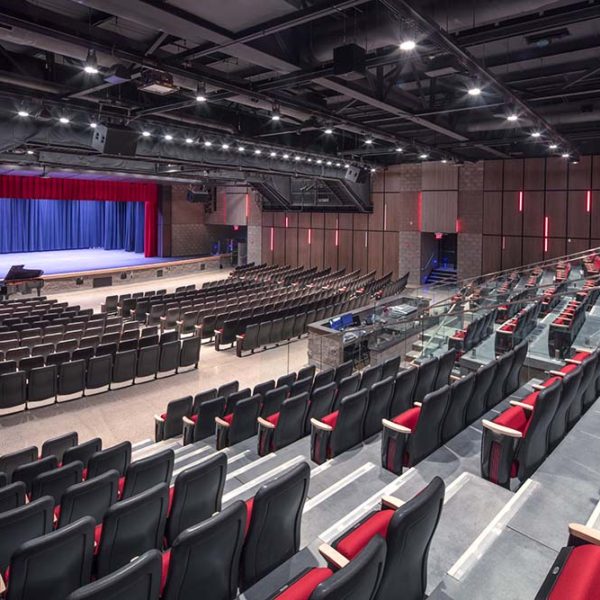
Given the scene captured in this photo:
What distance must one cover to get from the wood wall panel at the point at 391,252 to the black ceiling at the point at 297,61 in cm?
905

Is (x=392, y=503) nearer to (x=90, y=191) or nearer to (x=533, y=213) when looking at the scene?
(x=533, y=213)

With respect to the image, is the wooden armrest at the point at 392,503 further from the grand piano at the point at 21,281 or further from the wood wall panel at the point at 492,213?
the grand piano at the point at 21,281

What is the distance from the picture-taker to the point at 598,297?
9.29 metres

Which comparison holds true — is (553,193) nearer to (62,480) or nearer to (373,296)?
(373,296)

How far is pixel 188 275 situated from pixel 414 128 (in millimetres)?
14832

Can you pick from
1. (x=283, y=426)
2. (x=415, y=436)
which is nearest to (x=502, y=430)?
(x=415, y=436)

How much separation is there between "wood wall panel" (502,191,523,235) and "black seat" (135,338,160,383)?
14487 millimetres

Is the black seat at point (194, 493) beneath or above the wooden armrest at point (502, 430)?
beneath

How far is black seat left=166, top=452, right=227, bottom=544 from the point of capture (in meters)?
3.37

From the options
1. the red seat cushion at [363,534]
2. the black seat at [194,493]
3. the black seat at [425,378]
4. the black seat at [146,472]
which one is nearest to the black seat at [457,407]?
the black seat at [425,378]

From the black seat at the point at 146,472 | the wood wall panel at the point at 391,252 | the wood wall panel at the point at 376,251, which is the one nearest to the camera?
the black seat at the point at 146,472

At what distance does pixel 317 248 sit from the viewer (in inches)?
1013

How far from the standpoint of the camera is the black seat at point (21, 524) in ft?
10.7

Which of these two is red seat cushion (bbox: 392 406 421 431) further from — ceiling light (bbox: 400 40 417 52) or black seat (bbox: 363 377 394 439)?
ceiling light (bbox: 400 40 417 52)
